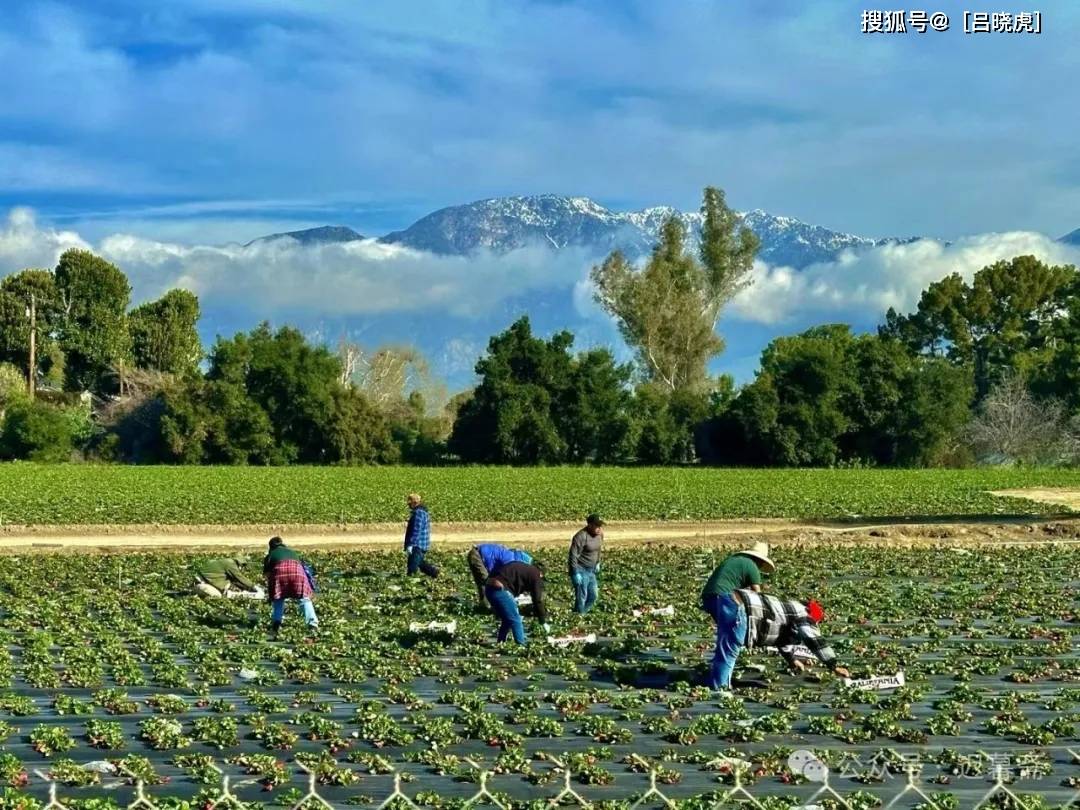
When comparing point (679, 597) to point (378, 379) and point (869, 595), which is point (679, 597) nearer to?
point (869, 595)

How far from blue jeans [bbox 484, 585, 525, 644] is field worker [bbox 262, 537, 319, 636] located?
136 inches

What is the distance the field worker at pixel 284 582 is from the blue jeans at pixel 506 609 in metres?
3.45

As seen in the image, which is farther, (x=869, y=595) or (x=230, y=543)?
(x=230, y=543)

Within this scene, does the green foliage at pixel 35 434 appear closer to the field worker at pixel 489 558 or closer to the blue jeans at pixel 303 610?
the blue jeans at pixel 303 610

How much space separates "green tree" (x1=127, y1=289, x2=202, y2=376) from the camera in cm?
11044

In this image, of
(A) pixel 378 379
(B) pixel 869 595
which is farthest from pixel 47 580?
(A) pixel 378 379

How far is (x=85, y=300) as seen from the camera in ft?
360

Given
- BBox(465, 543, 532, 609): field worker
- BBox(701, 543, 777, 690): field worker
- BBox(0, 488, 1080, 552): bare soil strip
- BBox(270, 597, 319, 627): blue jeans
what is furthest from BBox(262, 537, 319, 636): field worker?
BBox(0, 488, 1080, 552): bare soil strip

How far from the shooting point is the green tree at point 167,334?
110438 millimetres


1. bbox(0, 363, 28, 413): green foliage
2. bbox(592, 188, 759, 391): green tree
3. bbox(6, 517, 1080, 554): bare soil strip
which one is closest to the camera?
bbox(6, 517, 1080, 554): bare soil strip

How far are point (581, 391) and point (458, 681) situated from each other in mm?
74978

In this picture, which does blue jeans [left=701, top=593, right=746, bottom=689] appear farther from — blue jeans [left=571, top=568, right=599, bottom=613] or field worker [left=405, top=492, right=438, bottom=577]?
field worker [left=405, top=492, right=438, bottom=577]

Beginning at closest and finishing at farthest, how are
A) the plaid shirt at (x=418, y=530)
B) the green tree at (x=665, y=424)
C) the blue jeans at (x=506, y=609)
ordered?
the blue jeans at (x=506, y=609)
the plaid shirt at (x=418, y=530)
the green tree at (x=665, y=424)

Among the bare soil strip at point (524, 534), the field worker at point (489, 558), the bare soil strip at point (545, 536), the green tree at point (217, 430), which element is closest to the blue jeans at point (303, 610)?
the field worker at point (489, 558)
